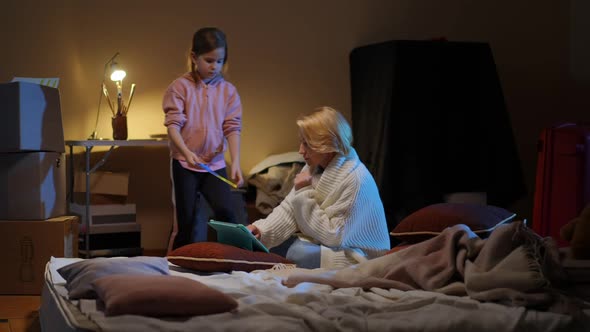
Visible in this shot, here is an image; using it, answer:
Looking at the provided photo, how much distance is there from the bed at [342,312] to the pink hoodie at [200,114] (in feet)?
5.22

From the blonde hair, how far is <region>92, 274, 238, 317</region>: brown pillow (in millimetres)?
1163

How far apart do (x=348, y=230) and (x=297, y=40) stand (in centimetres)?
214

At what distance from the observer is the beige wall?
4.76 meters

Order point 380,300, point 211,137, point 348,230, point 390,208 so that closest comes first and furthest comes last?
point 380,300
point 348,230
point 211,137
point 390,208

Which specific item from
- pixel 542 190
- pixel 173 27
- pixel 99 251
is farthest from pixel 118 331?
pixel 173 27

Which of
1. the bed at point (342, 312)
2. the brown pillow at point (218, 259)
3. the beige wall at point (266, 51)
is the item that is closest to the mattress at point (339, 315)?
the bed at point (342, 312)

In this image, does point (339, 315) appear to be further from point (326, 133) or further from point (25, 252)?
point (25, 252)

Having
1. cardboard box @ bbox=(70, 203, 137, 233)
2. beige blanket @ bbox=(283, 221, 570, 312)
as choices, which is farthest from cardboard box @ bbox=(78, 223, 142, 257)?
beige blanket @ bbox=(283, 221, 570, 312)

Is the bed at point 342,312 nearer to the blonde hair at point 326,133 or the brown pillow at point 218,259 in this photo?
the brown pillow at point 218,259

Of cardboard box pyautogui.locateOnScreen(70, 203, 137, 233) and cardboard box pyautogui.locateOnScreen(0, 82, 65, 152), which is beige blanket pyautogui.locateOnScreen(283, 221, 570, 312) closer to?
cardboard box pyautogui.locateOnScreen(0, 82, 65, 152)

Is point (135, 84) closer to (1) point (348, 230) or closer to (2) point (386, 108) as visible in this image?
(2) point (386, 108)

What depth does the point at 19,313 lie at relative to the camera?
10.7 ft

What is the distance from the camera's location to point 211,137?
13.3 feet

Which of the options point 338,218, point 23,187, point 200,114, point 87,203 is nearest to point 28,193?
point 23,187
